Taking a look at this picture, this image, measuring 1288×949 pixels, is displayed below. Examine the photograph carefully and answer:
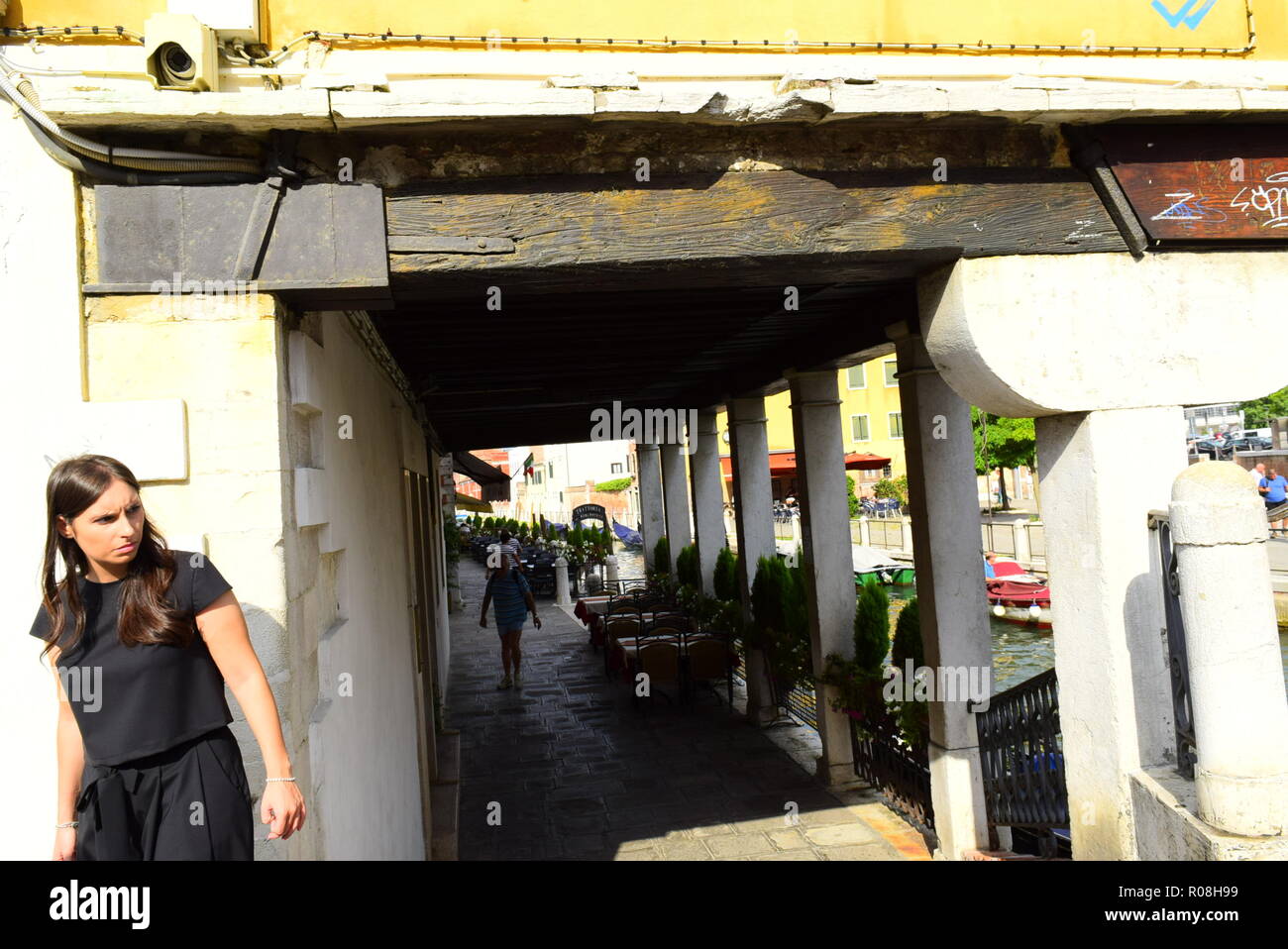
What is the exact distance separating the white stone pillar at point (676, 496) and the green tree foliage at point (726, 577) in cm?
227

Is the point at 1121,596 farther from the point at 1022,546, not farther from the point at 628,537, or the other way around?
the point at 628,537

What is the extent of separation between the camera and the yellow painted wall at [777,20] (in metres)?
2.99

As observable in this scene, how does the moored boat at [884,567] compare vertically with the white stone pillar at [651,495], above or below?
below

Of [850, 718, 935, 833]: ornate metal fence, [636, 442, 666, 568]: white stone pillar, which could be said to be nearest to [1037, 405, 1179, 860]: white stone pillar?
[850, 718, 935, 833]: ornate metal fence

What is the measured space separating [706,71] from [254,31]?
4.78 feet

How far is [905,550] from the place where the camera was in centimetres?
2609

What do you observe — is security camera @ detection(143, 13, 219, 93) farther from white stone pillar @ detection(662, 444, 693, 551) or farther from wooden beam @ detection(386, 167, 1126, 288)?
white stone pillar @ detection(662, 444, 693, 551)

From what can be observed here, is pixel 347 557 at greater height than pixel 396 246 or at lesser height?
lesser

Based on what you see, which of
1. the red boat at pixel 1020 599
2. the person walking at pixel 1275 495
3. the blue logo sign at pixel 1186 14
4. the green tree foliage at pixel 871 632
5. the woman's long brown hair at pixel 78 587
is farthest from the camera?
the red boat at pixel 1020 599

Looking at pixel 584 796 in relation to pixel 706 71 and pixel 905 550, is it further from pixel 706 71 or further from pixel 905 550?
pixel 905 550

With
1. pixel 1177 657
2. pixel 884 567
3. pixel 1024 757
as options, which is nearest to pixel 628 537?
pixel 884 567

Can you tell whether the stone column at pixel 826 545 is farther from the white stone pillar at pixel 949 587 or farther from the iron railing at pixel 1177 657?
the iron railing at pixel 1177 657
